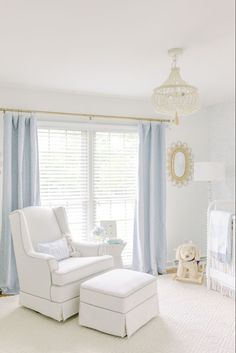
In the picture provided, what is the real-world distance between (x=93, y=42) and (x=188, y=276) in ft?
9.31

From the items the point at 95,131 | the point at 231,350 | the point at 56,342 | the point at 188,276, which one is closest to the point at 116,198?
the point at 95,131

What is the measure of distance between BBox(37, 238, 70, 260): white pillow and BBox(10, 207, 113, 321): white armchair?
0.19 ft

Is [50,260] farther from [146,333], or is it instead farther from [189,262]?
[189,262]

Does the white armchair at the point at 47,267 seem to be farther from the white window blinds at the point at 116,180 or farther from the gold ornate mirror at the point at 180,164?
the gold ornate mirror at the point at 180,164

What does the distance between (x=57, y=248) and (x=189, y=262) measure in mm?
1537

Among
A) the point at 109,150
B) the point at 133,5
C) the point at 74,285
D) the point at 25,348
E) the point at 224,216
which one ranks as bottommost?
the point at 25,348

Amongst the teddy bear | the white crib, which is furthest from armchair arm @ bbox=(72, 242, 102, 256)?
the white crib

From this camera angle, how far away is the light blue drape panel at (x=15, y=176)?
3617 mm

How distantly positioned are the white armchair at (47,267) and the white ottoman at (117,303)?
18cm

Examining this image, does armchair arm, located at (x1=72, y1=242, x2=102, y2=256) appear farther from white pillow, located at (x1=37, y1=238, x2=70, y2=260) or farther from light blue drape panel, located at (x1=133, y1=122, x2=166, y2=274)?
light blue drape panel, located at (x1=133, y1=122, x2=166, y2=274)

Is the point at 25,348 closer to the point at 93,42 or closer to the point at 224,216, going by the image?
the point at 224,216

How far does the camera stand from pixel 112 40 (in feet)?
7.41

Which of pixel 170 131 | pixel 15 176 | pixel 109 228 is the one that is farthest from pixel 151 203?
pixel 15 176

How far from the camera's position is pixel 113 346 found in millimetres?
2549
